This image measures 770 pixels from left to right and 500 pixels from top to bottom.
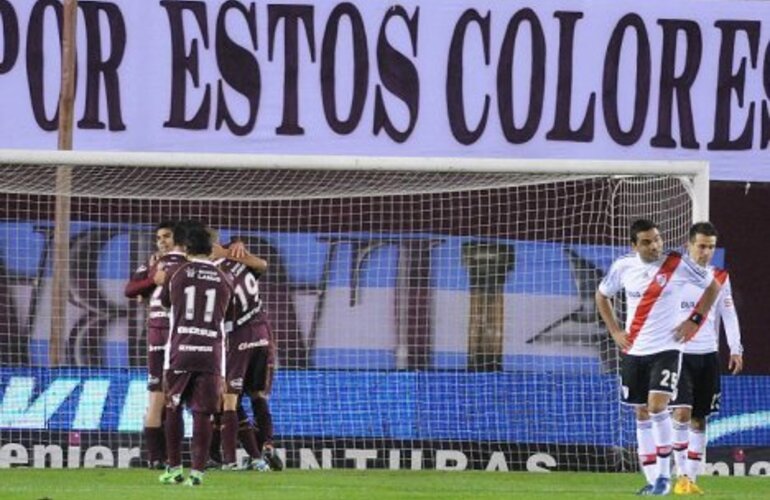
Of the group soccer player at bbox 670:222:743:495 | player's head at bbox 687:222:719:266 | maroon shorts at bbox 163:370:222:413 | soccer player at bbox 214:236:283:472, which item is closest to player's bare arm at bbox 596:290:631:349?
soccer player at bbox 670:222:743:495

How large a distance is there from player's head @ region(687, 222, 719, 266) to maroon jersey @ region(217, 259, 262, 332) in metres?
3.56

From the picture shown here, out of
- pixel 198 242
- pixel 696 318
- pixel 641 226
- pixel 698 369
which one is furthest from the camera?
pixel 698 369

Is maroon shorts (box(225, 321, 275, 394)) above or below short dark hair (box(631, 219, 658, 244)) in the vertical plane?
below

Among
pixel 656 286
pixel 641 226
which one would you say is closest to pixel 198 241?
pixel 641 226

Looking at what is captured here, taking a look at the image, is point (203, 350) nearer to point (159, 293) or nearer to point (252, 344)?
point (159, 293)

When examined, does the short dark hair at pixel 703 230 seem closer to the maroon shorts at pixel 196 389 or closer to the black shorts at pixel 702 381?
the black shorts at pixel 702 381

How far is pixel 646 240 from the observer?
47.6 ft

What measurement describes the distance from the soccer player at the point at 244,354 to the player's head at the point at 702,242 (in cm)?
346

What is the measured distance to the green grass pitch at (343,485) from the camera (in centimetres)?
1397

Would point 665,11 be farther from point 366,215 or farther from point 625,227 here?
point 366,215

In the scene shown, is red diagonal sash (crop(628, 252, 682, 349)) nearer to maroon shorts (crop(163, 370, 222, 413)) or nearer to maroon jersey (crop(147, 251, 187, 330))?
maroon shorts (crop(163, 370, 222, 413))

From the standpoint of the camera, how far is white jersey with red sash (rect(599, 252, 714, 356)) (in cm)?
1459

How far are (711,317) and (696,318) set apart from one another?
107cm

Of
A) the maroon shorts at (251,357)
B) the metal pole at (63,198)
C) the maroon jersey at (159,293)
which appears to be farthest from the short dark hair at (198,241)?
the metal pole at (63,198)
